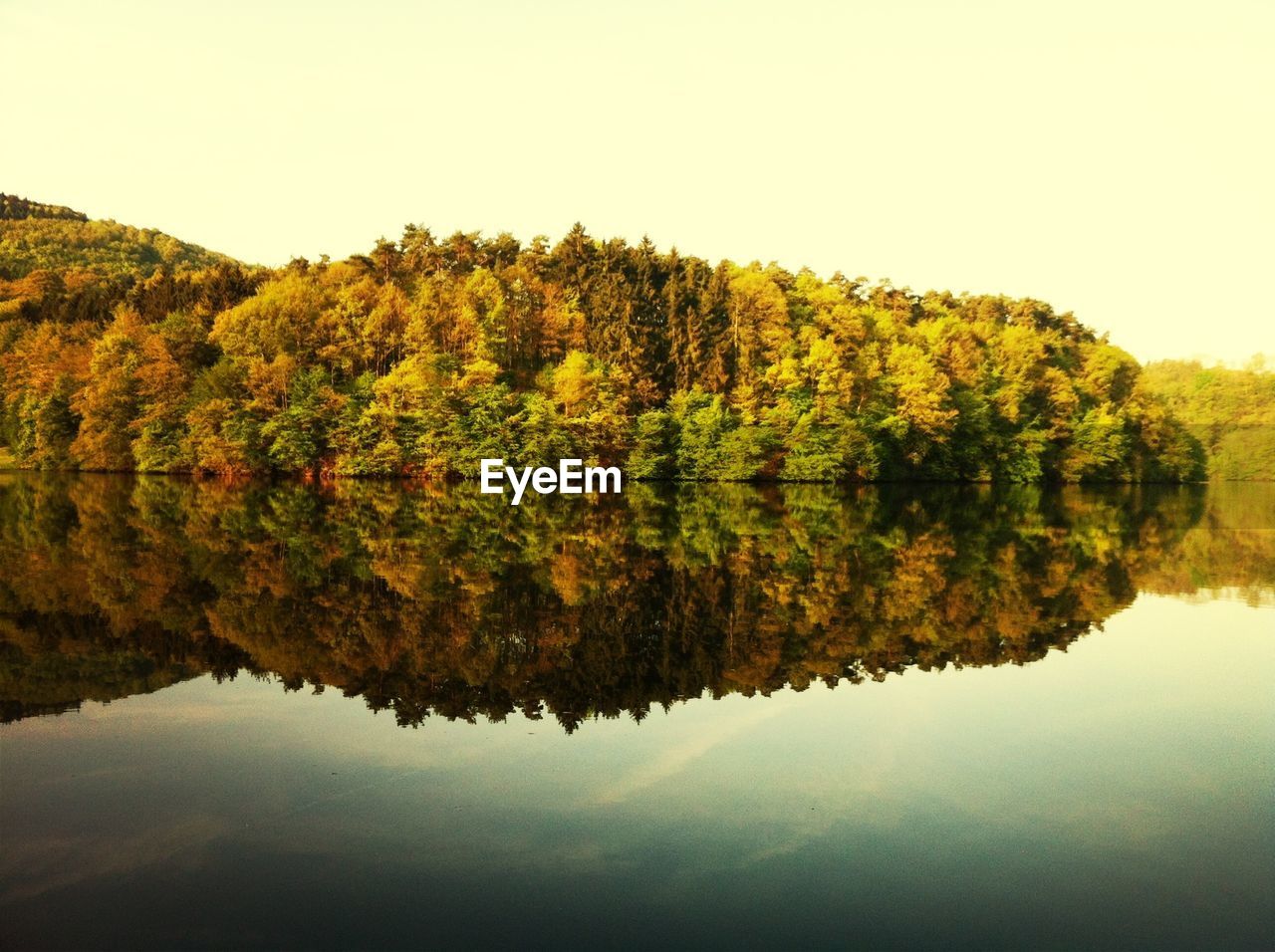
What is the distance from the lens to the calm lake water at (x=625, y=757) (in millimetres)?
4840

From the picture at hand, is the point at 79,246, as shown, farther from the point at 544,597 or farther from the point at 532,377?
the point at 544,597

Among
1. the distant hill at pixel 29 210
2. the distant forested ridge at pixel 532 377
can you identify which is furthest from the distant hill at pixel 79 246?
the distant forested ridge at pixel 532 377

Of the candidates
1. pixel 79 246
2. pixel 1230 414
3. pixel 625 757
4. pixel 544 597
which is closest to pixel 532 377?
pixel 544 597

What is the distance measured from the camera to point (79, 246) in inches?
4018

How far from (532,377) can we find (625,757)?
1952 inches

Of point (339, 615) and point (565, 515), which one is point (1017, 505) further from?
point (339, 615)

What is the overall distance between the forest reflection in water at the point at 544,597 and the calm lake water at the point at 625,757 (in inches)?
3.7

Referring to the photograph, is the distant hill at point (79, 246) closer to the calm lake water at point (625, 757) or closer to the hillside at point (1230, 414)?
the calm lake water at point (625, 757)

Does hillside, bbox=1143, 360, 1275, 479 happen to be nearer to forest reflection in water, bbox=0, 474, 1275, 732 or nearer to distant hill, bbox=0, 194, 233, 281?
forest reflection in water, bbox=0, 474, 1275, 732

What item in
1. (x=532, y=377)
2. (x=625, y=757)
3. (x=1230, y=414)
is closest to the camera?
(x=625, y=757)

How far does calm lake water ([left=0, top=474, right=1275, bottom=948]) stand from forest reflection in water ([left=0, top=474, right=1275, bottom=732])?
3.7 inches

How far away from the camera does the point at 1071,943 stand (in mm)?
4609

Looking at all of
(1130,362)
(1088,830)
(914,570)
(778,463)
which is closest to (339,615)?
(1088,830)

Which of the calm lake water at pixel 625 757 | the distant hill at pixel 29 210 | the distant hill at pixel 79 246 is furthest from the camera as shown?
the distant hill at pixel 29 210
